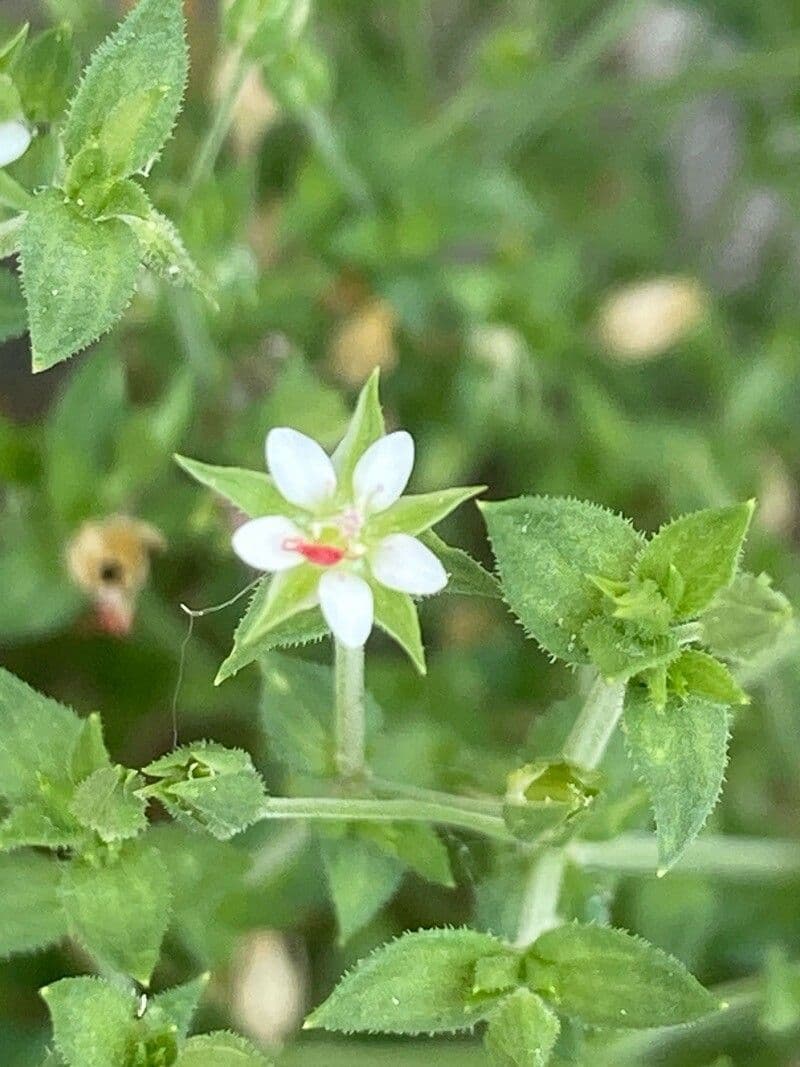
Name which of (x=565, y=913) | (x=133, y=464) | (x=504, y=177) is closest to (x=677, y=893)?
(x=565, y=913)

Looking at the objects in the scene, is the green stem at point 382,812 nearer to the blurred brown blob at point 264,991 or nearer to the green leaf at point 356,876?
the green leaf at point 356,876

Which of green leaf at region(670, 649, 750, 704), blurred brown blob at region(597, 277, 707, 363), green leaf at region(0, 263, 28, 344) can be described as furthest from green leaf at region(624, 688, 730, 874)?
blurred brown blob at region(597, 277, 707, 363)

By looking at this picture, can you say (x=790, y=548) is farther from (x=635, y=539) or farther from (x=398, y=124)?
(x=635, y=539)

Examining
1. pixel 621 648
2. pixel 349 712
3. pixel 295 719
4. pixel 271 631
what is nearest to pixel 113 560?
pixel 295 719

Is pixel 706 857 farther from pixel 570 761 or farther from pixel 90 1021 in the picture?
pixel 90 1021

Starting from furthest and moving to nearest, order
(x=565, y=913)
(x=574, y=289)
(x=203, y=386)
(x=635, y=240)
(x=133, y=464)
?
(x=635, y=240) < (x=574, y=289) < (x=203, y=386) < (x=133, y=464) < (x=565, y=913)

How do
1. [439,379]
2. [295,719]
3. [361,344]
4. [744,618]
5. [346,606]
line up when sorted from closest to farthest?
[346,606], [744,618], [295,719], [361,344], [439,379]

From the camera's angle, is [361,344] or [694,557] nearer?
[694,557]

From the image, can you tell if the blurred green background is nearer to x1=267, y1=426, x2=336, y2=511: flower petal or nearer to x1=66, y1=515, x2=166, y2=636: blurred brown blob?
x1=66, y1=515, x2=166, y2=636: blurred brown blob
